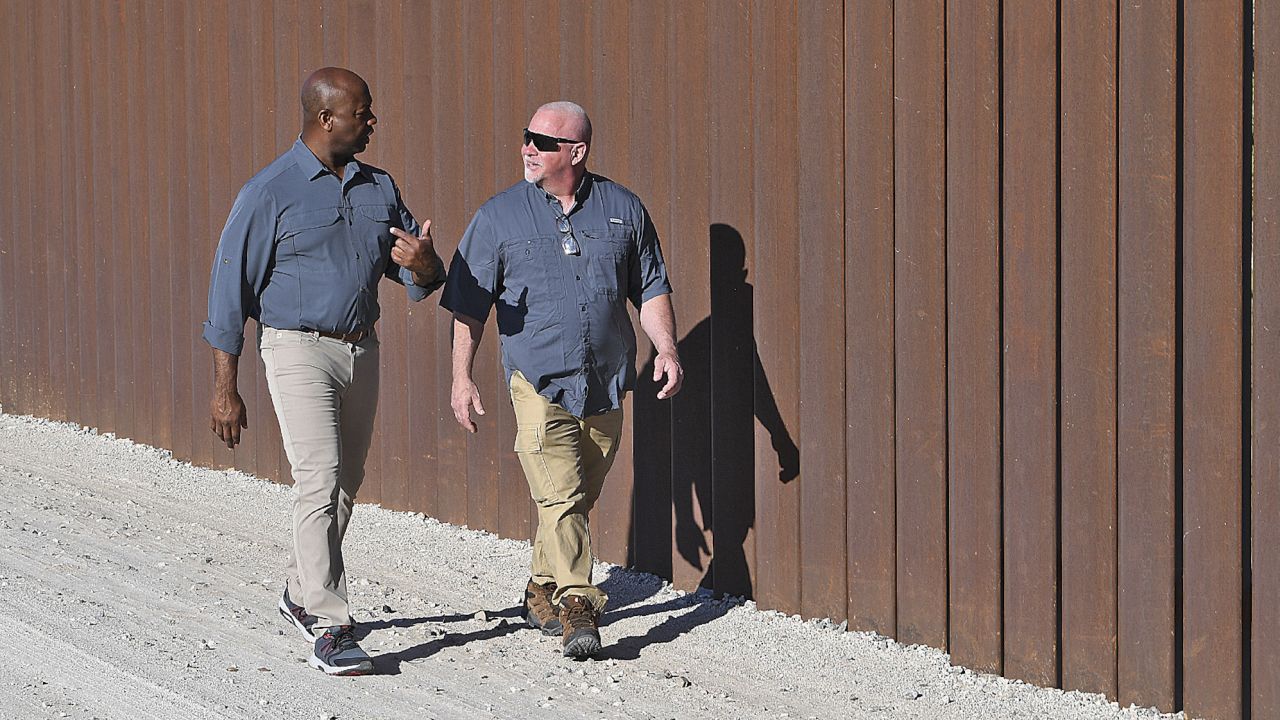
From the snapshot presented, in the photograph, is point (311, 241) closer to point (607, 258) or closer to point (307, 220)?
point (307, 220)

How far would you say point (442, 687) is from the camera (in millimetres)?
5105

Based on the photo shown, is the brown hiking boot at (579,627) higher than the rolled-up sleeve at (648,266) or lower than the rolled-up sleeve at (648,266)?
lower

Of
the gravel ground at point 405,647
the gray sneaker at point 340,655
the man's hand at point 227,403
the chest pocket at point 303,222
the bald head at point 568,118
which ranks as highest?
the bald head at point 568,118

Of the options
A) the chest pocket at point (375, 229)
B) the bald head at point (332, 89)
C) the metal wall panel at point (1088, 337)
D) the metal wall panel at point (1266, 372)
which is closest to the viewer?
the metal wall panel at point (1266, 372)

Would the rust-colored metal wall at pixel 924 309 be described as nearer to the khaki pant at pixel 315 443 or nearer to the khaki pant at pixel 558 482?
the khaki pant at pixel 558 482

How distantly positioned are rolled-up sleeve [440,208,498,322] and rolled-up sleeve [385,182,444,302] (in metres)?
0.09

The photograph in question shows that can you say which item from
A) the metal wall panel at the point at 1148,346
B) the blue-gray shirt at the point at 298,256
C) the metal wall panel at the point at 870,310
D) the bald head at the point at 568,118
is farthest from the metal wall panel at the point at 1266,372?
the blue-gray shirt at the point at 298,256

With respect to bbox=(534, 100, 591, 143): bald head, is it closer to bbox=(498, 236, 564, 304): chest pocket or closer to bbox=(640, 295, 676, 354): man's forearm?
bbox=(498, 236, 564, 304): chest pocket

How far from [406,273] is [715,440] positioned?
1.48 metres

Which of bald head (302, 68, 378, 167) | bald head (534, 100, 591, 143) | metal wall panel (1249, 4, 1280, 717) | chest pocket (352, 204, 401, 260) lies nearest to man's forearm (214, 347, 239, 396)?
chest pocket (352, 204, 401, 260)

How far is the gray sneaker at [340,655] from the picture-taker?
5.16 meters

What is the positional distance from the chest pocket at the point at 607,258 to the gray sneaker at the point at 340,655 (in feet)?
4.86

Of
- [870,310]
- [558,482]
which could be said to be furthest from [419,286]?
[870,310]

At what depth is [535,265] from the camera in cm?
553
